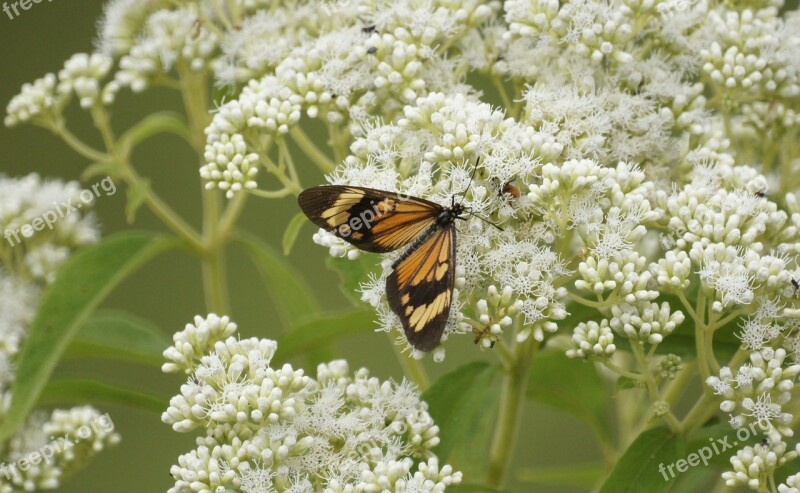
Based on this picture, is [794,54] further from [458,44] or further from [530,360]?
[530,360]

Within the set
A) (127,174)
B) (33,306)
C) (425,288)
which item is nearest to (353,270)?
(425,288)

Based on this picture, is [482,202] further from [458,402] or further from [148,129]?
[148,129]

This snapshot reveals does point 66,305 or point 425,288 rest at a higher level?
point 66,305

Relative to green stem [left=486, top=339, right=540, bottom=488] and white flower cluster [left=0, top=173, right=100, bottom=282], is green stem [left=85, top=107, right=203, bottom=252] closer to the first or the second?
white flower cluster [left=0, top=173, right=100, bottom=282]

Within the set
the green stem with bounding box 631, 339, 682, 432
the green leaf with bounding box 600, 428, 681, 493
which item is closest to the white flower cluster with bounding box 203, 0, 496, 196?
the green stem with bounding box 631, 339, 682, 432

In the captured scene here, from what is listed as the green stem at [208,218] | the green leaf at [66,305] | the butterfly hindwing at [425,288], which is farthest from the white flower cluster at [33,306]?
the butterfly hindwing at [425,288]

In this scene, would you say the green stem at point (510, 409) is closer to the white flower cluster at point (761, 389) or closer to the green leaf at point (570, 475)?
the white flower cluster at point (761, 389)
